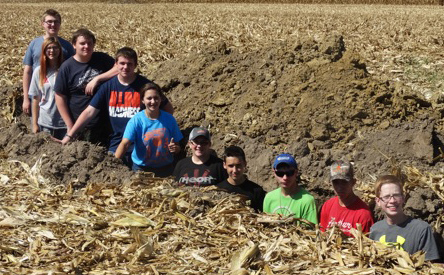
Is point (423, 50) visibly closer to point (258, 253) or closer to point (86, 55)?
point (86, 55)

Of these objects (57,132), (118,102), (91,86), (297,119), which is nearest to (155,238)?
(118,102)

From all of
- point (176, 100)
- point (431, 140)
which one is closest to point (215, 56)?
point (176, 100)

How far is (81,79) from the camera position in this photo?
768cm

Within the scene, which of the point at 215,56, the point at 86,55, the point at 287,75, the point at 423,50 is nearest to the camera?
the point at 86,55

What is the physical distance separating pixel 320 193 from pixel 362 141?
858 millimetres

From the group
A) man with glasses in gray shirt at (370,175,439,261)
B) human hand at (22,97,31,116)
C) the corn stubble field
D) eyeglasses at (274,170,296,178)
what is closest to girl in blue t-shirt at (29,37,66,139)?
human hand at (22,97,31,116)

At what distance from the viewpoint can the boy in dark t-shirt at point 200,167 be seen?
250 inches

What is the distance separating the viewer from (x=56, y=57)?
7.96 metres

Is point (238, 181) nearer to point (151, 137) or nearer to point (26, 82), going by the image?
point (151, 137)

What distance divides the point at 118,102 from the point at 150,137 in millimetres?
706

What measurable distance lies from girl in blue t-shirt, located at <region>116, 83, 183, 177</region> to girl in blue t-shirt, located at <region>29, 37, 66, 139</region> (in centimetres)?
150

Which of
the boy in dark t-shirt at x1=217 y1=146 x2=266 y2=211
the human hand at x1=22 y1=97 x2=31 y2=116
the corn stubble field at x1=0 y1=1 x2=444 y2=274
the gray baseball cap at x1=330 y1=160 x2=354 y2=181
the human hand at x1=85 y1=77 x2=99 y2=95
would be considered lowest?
the corn stubble field at x1=0 y1=1 x2=444 y2=274

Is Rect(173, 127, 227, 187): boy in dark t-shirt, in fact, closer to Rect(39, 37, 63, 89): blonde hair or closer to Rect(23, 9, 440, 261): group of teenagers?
Rect(23, 9, 440, 261): group of teenagers

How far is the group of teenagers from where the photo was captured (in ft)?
16.9
